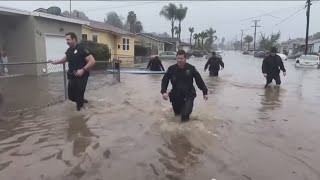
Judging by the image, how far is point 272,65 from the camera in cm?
1578

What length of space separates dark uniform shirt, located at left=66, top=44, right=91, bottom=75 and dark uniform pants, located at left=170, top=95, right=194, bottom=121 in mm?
2072

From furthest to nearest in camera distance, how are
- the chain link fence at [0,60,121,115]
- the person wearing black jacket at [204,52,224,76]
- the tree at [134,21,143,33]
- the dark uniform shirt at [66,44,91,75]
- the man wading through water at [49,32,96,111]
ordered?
the tree at [134,21,143,33] < the person wearing black jacket at [204,52,224,76] < the chain link fence at [0,60,121,115] < the dark uniform shirt at [66,44,91,75] < the man wading through water at [49,32,96,111]

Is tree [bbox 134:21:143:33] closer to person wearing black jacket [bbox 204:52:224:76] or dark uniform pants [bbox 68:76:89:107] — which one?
person wearing black jacket [bbox 204:52:224:76]

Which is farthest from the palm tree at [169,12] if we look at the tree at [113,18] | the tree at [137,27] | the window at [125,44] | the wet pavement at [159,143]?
the wet pavement at [159,143]

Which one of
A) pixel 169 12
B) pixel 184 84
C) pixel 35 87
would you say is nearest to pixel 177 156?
pixel 184 84

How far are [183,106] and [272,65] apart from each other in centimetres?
840

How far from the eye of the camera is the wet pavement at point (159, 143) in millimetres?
5395

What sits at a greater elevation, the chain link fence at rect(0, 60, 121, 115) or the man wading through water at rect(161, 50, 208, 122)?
the man wading through water at rect(161, 50, 208, 122)

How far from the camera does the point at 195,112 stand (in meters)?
9.78

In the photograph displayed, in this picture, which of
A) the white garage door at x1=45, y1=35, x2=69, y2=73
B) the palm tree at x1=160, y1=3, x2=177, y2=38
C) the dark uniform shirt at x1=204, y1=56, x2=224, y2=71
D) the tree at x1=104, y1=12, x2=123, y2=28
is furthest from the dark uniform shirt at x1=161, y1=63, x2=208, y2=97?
the tree at x1=104, y1=12, x2=123, y2=28

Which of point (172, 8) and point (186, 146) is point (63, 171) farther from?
point (172, 8)

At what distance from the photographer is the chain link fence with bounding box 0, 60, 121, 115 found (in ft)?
35.1

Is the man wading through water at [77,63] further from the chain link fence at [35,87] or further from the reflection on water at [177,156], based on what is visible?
the reflection on water at [177,156]

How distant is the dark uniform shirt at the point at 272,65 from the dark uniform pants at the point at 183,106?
26.8 ft
